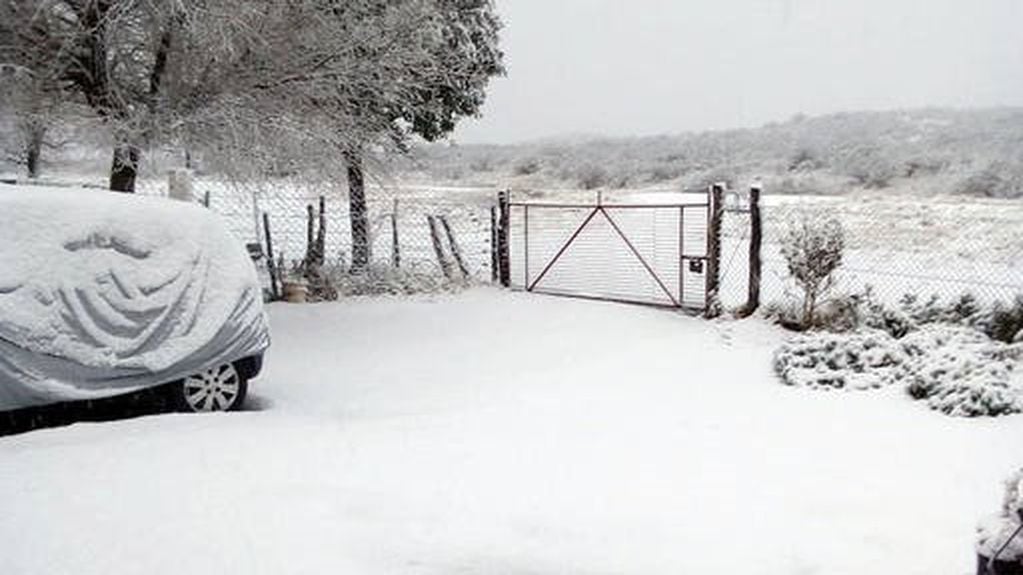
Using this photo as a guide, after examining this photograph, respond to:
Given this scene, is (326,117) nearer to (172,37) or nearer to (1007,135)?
(172,37)

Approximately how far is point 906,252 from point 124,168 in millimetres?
13334

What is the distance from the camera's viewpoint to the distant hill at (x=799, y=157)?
34062mm

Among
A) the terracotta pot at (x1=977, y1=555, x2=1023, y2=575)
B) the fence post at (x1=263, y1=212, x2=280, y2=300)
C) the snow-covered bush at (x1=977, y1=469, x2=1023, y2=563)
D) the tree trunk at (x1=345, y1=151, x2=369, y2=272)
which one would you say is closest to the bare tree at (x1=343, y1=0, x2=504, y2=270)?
the tree trunk at (x1=345, y1=151, x2=369, y2=272)

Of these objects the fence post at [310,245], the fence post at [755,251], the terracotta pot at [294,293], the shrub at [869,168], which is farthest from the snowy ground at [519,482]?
the shrub at [869,168]

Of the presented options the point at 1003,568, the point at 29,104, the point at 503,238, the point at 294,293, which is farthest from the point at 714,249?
the point at 1003,568

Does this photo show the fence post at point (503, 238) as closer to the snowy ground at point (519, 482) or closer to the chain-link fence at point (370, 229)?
the chain-link fence at point (370, 229)

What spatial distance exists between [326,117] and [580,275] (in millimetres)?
5199

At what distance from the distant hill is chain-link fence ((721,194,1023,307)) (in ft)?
18.4

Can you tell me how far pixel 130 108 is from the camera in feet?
35.3

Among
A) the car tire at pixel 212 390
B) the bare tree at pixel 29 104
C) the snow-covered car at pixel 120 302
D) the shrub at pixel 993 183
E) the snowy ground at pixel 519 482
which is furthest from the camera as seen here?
the shrub at pixel 993 183

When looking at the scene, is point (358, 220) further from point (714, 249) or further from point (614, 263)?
point (714, 249)

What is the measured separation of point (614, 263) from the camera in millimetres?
15938

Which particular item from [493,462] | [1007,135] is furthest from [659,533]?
[1007,135]

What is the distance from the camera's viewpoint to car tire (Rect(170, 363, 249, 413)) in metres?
6.83
